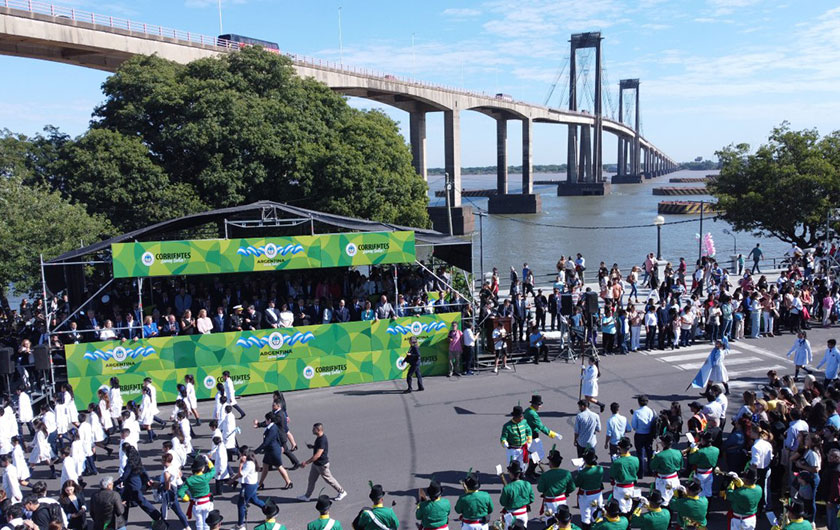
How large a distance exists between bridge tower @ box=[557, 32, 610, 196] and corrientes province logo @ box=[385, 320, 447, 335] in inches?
4496

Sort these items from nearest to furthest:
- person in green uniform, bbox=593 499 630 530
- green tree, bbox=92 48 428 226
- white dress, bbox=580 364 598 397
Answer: person in green uniform, bbox=593 499 630 530 → white dress, bbox=580 364 598 397 → green tree, bbox=92 48 428 226

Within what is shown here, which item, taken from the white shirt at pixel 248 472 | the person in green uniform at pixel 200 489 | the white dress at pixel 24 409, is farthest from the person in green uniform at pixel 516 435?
the white dress at pixel 24 409

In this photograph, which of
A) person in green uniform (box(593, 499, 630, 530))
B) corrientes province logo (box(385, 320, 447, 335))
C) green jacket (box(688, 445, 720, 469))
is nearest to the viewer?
person in green uniform (box(593, 499, 630, 530))

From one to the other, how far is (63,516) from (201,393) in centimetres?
749

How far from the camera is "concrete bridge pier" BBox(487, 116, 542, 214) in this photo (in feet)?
313

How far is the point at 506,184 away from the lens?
321 ft

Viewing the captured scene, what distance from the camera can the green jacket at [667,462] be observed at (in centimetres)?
926

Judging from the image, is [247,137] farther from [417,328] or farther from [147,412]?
[147,412]

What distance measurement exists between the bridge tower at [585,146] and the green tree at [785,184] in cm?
9537

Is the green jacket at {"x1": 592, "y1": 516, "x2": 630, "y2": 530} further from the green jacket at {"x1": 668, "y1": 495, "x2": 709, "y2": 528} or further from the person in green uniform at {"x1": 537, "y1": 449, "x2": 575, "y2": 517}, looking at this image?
the person in green uniform at {"x1": 537, "y1": 449, "x2": 575, "y2": 517}

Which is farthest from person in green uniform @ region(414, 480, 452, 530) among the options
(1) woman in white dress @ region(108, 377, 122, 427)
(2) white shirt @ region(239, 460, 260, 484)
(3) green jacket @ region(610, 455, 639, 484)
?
(1) woman in white dress @ region(108, 377, 122, 427)

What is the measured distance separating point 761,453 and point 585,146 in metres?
129

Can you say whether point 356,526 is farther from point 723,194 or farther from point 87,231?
point 723,194

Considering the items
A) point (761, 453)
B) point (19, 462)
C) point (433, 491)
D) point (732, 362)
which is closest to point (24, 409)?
point (19, 462)
